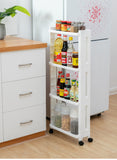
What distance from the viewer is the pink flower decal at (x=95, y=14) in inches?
115

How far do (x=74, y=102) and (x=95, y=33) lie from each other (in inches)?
30.5

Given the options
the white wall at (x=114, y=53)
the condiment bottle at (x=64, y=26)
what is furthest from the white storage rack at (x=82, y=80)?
the white wall at (x=114, y=53)

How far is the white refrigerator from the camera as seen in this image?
2.80m

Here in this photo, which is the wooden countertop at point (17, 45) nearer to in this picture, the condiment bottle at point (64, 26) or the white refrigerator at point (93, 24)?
the condiment bottle at point (64, 26)

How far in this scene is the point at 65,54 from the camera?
2561 millimetres

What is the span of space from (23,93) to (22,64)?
0.24 m

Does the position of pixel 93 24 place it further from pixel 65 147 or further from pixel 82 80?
pixel 65 147

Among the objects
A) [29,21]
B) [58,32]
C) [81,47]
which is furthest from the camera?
[29,21]

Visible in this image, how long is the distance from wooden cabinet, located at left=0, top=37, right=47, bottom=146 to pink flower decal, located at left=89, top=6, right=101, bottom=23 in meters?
0.58

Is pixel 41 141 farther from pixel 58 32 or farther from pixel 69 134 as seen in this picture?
pixel 58 32

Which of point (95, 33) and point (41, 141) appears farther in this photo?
point (95, 33)

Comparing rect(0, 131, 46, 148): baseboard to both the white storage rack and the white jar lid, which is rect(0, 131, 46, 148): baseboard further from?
the white jar lid

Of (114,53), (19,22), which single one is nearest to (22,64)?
(19,22)

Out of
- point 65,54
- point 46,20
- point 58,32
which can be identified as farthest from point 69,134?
point 46,20
